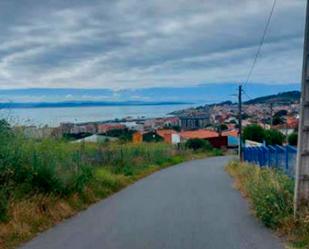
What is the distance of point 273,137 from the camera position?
221 feet

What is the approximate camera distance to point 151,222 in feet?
40.3

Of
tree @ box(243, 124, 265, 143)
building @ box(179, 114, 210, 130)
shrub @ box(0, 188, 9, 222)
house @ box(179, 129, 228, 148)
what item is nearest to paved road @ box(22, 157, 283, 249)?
shrub @ box(0, 188, 9, 222)

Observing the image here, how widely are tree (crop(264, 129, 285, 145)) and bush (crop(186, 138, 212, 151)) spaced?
1369 centimetres

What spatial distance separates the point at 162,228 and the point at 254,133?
62469 millimetres

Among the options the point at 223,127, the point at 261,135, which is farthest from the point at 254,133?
the point at 223,127

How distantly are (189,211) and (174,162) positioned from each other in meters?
39.6

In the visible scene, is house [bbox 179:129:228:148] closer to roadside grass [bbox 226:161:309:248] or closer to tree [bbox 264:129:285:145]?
tree [bbox 264:129:285:145]

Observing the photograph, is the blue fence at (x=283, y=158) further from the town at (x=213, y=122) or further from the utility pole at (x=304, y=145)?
the town at (x=213, y=122)

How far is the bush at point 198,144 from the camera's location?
265 feet

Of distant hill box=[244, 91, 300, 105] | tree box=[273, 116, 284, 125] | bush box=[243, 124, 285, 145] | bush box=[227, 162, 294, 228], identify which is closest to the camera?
bush box=[227, 162, 294, 228]

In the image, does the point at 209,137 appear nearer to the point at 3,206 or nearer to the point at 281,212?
the point at 281,212

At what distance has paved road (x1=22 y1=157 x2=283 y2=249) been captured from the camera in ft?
32.0

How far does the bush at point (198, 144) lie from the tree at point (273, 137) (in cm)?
1369

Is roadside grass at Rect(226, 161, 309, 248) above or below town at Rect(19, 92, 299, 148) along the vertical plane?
above
